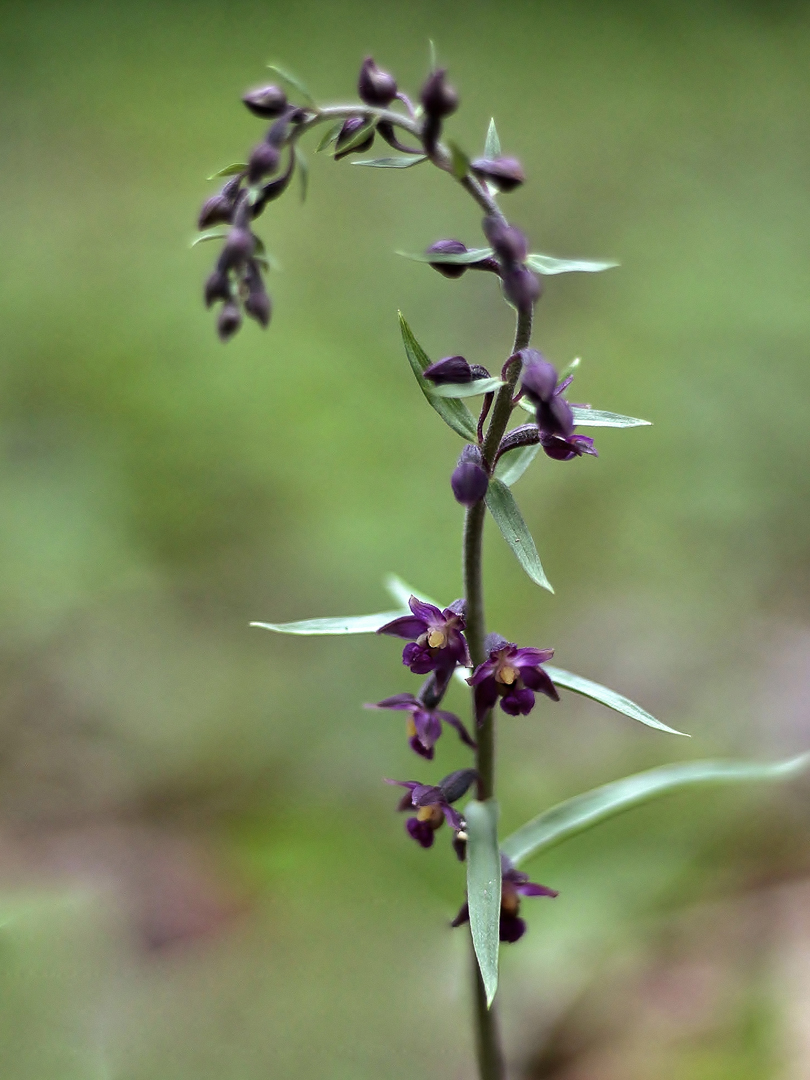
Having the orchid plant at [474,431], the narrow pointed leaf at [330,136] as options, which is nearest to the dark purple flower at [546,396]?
the orchid plant at [474,431]

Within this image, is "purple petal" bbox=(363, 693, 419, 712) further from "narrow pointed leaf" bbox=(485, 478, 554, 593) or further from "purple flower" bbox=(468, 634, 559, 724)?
"narrow pointed leaf" bbox=(485, 478, 554, 593)

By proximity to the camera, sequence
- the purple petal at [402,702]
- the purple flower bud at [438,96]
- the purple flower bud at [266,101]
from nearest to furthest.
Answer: the purple flower bud at [438,96], the purple flower bud at [266,101], the purple petal at [402,702]

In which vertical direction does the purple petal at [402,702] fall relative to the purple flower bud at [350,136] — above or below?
below

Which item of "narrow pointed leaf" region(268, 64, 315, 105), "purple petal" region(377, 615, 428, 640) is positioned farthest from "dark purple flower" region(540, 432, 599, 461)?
"narrow pointed leaf" region(268, 64, 315, 105)

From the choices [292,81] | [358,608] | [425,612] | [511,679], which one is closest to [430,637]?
[425,612]

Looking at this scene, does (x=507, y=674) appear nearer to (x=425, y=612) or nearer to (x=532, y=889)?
(x=425, y=612)

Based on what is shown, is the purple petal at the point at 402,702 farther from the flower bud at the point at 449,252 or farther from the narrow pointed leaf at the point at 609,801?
the flower bud at the point at 449,252
